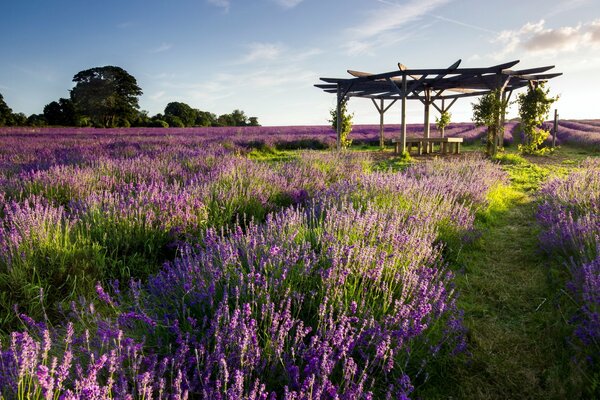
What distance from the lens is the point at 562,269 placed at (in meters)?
3.36

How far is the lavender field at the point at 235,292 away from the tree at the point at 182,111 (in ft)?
156

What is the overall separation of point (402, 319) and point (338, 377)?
1.76 ft

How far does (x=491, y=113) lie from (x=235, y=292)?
545 inches

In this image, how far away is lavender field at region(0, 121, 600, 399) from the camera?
157 centimetres

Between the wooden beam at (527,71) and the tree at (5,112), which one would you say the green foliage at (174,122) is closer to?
the tree at (5,112)

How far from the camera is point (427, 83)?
1546 centimetres

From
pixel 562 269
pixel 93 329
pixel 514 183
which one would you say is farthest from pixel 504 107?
pixel 93 329

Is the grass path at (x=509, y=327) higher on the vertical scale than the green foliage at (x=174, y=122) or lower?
lower

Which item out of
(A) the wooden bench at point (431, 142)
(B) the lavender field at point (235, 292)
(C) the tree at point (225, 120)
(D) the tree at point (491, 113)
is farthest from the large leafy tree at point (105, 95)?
(B) the lavender field at point (235, 292)

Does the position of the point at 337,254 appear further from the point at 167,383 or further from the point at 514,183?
the point at 514,183

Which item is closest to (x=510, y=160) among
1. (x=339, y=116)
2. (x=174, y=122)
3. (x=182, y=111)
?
(x=339, y=116)

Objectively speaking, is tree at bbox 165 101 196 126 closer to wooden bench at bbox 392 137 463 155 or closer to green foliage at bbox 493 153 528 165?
wooden bench at bbox 392 137 463 155

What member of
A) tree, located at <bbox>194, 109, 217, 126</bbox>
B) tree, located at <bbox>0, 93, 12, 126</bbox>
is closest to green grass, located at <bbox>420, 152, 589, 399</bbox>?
tree, located at <bbox>0, 93, 12, 126</bbox>

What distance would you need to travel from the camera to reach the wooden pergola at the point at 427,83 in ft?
41.2
